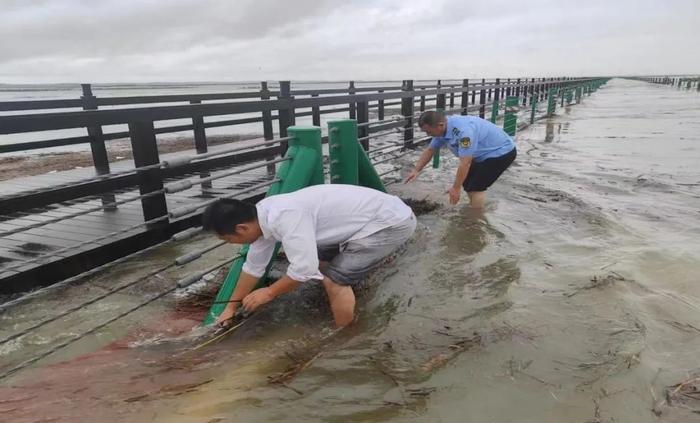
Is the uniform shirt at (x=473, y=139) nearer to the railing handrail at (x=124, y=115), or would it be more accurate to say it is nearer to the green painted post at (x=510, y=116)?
the railing handrail at (x=124, y=115)

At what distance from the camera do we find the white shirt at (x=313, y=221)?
2.47 m

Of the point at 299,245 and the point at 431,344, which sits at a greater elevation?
the point at 299,245

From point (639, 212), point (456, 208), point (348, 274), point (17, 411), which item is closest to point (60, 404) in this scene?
point (17, 411)

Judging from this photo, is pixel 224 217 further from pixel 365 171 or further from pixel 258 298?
pixel 365 171

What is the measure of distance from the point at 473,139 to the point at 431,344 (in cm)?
290

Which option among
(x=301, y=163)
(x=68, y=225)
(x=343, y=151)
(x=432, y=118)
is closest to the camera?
(x=301, y=163)

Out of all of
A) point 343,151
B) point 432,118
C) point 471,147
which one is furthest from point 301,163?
point 471,147

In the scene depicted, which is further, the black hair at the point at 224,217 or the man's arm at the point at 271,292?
the man's arm at the point at 271,292

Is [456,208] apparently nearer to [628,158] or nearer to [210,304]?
[210,304]

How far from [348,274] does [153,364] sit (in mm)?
1185

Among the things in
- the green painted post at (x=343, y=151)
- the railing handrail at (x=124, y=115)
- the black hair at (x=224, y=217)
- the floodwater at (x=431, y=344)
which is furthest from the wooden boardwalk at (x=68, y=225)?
the green painted post at (x=343, y=151)

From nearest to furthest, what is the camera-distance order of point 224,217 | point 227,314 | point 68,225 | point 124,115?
point 224,217 < point 227,314 < point 124,115 < point 68,225

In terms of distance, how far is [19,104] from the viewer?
20.1 ft

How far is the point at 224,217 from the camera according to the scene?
2406mm
